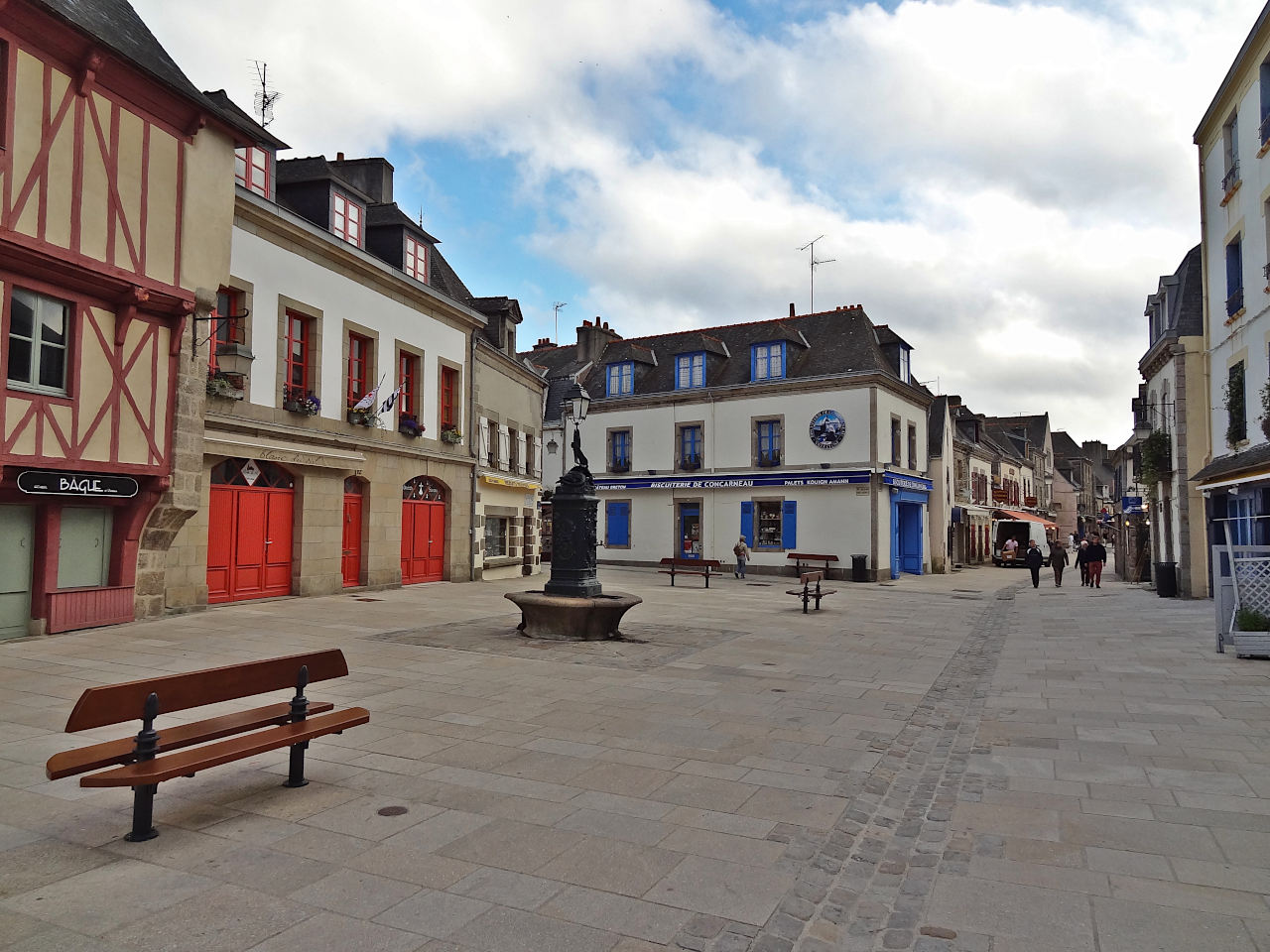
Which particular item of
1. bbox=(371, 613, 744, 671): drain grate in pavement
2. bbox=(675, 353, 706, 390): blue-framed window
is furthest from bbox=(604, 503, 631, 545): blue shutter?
bbox=(371, 613, 744, 671): drain grate in pavement

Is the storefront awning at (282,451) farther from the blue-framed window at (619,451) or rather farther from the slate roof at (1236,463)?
the blue-framed window at (619,451)

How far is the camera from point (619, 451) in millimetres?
35531

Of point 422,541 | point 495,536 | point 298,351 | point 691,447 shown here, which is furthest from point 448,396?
point 691,447

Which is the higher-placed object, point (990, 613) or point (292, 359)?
point (292, 359)

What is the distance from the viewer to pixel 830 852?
4.52 metres

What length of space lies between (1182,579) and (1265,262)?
7.65 metres

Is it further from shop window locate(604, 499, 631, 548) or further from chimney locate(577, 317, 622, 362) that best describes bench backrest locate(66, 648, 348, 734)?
chimney locate(577, 317, 622, 362)

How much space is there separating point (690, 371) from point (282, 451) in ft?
66.4

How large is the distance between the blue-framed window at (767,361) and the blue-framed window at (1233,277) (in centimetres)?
1501

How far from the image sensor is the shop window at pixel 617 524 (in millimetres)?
35031

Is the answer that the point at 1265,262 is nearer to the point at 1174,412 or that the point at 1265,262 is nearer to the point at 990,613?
the point at 1174,412

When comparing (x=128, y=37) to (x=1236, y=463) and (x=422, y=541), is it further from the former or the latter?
(x=1236, y=463)

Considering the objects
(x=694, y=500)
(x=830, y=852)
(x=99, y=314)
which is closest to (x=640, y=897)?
(x=830, y=852)

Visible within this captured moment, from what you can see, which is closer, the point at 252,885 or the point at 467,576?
the point at 252,885
